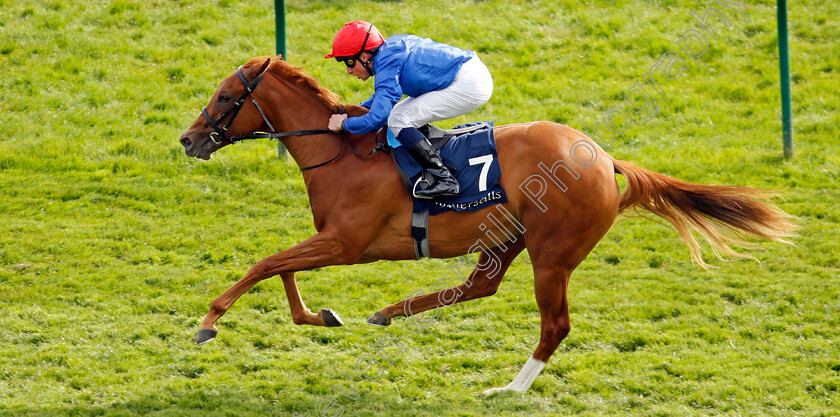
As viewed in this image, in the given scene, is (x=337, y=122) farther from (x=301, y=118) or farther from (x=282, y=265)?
(x=282, y=265)

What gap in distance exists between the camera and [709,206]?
6031 mm

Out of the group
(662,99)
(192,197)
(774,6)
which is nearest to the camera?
(192,197)

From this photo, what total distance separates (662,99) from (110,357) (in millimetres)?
7734

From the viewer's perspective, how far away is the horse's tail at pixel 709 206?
5984 mm

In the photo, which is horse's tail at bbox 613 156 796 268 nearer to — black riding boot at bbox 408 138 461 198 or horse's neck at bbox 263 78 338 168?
black riding boot at bbox 408 138 461 198

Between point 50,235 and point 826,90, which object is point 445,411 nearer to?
point 50,235

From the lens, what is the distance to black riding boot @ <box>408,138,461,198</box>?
18.1 feet

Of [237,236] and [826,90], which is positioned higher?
[826,90]

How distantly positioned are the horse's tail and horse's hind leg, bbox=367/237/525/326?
0.86 meters

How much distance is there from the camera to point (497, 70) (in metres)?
11.8

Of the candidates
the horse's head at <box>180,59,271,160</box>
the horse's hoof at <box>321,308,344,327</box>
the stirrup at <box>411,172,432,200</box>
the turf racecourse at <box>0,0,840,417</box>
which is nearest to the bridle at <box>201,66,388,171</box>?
the horse's head at <box>180,59,271,160</box>

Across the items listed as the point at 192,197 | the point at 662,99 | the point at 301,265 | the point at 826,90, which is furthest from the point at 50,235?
the point at 826,90

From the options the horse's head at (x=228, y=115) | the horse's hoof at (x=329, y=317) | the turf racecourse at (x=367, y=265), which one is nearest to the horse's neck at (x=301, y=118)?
the horse's head at (x=228, y=115)

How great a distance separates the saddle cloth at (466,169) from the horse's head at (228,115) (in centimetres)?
96
